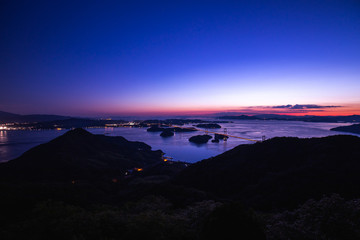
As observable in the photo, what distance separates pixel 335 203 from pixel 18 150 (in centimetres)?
11656

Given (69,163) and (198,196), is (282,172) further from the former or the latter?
(69,163)

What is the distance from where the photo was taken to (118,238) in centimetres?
952

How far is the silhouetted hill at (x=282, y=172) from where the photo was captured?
2009 cm

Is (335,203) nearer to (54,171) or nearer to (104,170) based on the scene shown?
(104,170)

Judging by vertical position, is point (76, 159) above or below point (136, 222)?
below

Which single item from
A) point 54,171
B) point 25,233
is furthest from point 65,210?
point 54,171

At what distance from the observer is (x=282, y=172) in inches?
1045

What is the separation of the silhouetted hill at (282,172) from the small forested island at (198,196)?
0.37 feet

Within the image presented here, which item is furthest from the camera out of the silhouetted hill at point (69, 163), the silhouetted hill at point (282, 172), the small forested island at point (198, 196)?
the silhouetted hill at point (69, 163)

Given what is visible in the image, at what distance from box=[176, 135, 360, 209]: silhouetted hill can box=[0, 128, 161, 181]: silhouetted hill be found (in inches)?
856

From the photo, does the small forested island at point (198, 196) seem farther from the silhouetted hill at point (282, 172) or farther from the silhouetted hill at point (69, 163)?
the silhouetted hill at point (69, 163)

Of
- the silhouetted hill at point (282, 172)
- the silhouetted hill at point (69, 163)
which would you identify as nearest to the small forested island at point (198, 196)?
the silhouetted hill at point (282, 172)

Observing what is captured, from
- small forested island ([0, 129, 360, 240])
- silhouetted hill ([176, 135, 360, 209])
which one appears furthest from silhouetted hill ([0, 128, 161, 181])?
silhouetted hill ([176, 135, 360, 209])

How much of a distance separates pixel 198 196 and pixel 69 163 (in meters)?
35.4
